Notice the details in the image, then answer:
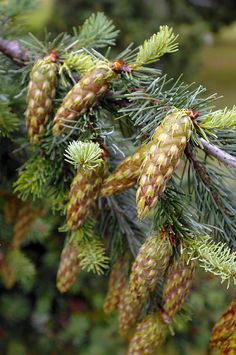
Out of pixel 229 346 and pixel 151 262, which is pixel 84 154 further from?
pixel 229 346

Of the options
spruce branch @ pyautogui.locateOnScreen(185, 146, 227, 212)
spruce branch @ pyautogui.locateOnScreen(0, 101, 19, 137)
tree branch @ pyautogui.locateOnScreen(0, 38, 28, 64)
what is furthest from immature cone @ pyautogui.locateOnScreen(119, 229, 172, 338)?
tree branch @ pyautogui.locateOnScreen(0, 38, 28, 64)

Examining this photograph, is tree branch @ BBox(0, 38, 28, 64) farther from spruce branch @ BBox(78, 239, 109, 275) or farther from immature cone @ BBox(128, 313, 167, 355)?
immature cone @ BBox(128, 313, 167, 355)

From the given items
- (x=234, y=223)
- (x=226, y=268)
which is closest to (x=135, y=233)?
(x=234, y=223)

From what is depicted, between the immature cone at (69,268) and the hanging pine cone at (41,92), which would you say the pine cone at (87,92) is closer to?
the hanging pine cone at (41,92)

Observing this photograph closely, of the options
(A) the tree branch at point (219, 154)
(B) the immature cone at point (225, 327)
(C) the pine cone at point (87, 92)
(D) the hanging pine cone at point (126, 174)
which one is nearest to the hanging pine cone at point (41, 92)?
(C) the pine cone at point (87, 92)

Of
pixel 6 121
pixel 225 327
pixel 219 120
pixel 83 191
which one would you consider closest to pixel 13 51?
pixel 6 121

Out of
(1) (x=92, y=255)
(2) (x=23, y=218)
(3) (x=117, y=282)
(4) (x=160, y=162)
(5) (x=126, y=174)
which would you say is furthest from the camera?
(2) (x=23, y=218)
